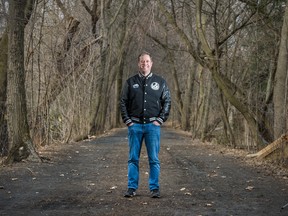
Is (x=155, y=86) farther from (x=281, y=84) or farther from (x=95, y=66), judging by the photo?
(x=95, y=66)

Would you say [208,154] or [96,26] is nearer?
[208,154]

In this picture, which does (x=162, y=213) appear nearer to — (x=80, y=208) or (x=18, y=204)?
(x=80, y=208)

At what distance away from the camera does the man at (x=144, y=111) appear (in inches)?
309

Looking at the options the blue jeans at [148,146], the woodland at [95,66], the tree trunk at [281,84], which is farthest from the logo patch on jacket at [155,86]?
the tree trunk at [281,84]

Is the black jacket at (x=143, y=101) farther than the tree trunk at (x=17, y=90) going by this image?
No

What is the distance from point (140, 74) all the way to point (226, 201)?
2.22m

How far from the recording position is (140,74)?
7957 millimetres

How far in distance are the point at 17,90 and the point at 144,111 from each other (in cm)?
542

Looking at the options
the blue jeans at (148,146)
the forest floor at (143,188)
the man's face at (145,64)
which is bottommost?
the forest floor at (143,188)

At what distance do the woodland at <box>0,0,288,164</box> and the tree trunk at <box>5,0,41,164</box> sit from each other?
23 millimetres

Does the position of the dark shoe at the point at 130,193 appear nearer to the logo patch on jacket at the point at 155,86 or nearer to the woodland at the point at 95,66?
the logo patch on jacket at the point at 155,86

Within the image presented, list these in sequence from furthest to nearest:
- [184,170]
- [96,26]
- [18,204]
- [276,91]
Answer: [96,26] < [276,91] < [184,170] < [18,204]

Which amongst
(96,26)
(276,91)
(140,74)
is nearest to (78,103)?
(96,26)

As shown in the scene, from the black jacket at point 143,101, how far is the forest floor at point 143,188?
1186 mm
